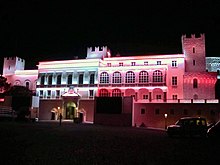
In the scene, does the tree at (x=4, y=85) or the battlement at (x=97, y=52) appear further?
the tree at (x=4, y=85)

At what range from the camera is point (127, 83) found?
56.5m

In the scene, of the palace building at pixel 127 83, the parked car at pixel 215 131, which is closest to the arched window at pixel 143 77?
the palace building at pixel 127 83

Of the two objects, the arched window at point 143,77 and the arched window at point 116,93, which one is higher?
the arched window at point 143,77

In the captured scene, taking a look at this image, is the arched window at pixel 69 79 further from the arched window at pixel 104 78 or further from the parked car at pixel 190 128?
the parked car at pixel 190 128

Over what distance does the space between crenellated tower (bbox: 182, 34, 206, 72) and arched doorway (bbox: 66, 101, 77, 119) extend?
24.2 meters

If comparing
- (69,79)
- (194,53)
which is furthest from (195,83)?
(69,79)

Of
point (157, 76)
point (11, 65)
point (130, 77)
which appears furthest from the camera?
point (11, 65)

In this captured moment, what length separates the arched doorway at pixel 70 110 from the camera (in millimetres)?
58200

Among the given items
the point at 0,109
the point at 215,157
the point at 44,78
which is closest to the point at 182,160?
the point at 215,157

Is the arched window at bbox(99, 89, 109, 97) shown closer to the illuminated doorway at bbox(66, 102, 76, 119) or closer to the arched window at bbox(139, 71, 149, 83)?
the illuminated doorway at bbox(66, 102, 76, 119)

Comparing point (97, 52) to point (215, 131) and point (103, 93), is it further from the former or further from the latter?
point (215, 131)

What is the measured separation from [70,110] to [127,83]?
13041mm

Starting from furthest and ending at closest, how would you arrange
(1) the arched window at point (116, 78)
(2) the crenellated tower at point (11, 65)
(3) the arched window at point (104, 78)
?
(2) the crenellated tower at point (11, 65) → (3) the arched window at point (104, 78) → (1) the arched window at point (116, 78)

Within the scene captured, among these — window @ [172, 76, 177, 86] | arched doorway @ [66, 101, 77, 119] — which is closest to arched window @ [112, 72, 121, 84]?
arched doorway @ [66, 101, 77, 119]
